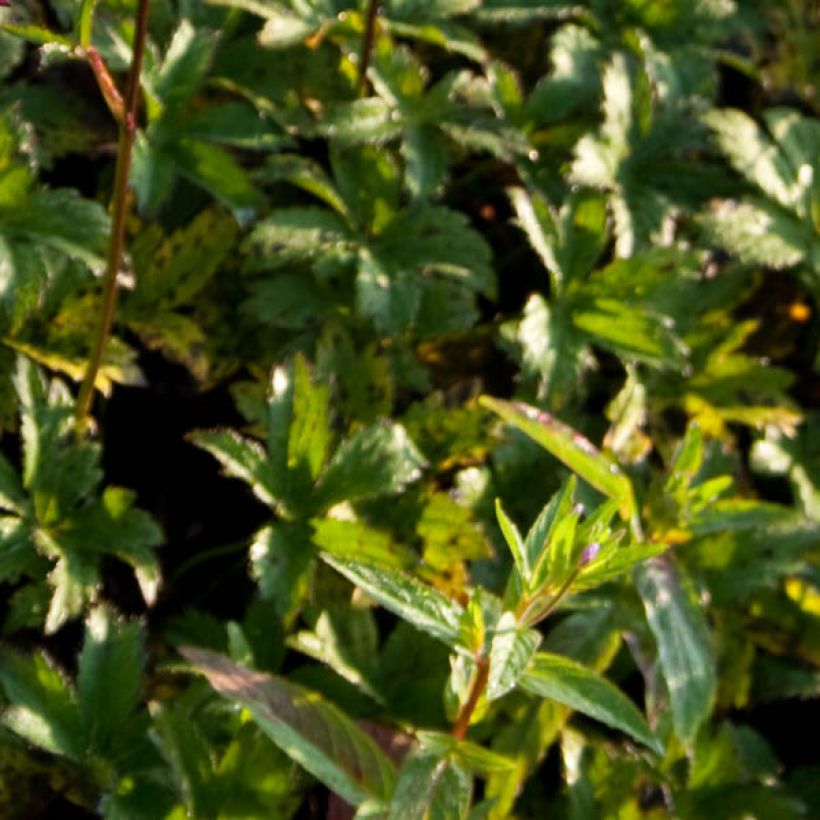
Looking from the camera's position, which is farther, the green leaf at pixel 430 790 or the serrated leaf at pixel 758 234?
the serrated leaf at pixel 758 234

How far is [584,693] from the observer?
1.23m

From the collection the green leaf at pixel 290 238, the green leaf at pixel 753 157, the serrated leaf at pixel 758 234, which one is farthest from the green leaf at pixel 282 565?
the green leaf at pixel 753 157

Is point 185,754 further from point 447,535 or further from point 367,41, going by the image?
point 367,41

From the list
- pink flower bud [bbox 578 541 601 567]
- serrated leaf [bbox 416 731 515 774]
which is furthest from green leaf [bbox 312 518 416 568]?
pink flower bud [bbox 578 541 601 567]

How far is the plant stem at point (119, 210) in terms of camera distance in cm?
130

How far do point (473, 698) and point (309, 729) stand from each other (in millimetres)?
201

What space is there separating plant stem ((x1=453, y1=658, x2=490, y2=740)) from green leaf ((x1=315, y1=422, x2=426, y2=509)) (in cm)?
32

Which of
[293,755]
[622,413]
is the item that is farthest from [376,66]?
[293,755]

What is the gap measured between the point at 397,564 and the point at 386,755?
9.5 inches

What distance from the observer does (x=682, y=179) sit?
1.95 metres

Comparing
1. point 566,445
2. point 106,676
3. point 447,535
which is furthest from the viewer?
point 447,535

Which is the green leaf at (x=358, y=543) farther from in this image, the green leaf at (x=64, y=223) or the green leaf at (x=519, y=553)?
the green leaf at (x=64, y=223)

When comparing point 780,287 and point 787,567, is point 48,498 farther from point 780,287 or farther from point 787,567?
point 780,287

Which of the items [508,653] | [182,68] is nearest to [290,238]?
[182,68]
